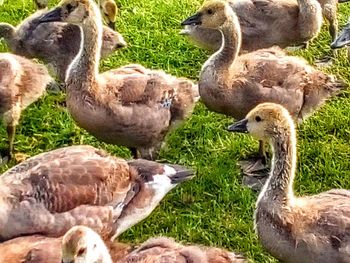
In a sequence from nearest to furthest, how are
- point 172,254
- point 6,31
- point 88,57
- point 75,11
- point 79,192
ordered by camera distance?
point 172,254
point 79,192
point 88,57
point 75,11
point 6,31

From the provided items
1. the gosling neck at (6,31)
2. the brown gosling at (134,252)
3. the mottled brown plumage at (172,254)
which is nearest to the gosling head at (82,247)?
the brown gosling at (134,252)

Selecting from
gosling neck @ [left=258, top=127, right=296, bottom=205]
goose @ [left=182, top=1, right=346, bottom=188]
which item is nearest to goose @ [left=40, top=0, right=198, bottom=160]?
goose @ [left=182, top=1, right=346, bottom=188]

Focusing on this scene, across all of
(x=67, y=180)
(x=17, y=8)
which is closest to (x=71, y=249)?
(x=67, y=180)

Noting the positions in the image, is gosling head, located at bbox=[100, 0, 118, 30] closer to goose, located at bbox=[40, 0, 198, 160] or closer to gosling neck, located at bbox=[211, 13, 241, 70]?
goose, located at bbox=[40, 0, 198, 160]

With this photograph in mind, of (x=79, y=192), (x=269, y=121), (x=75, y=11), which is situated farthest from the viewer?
(x=75, y=11)

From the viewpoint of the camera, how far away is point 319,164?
5.87 meters

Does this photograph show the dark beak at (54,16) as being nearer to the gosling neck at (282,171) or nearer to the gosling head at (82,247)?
the gosling neck at (282,171)

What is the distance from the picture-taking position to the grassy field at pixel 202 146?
534 cm

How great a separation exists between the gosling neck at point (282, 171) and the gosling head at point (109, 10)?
2.67 meters

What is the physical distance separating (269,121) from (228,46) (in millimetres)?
1148

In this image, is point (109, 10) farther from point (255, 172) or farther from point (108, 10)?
point (255, 172)

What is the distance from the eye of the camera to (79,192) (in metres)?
4.68

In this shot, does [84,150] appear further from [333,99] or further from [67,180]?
[333,99]

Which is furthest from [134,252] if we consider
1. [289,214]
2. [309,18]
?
[309,18]
